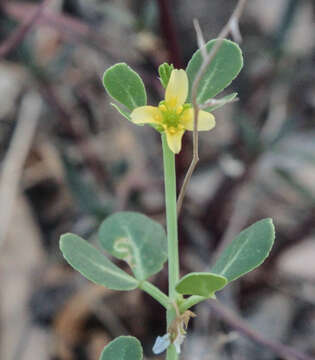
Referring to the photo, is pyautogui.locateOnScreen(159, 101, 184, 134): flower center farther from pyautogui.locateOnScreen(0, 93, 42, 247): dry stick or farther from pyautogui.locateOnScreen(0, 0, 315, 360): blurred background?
pyautogui.locateOnScreen(0, 93, 42, 247): dry stick

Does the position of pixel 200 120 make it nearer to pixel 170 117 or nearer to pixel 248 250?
pixel 170 117

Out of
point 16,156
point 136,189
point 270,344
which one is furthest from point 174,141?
point 16,156

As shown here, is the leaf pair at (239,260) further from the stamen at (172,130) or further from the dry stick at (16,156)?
the dry stick at (16,156)

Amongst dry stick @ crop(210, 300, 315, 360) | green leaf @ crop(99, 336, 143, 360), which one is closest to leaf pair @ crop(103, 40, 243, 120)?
green leaf @ crop(99, 336, 143, 360)

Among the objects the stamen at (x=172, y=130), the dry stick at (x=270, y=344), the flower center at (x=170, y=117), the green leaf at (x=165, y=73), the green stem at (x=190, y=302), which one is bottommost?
the dry stick at (x=270, y=344)

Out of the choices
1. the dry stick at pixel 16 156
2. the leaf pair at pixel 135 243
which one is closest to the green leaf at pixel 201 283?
the leaf pair at pixel 135 243

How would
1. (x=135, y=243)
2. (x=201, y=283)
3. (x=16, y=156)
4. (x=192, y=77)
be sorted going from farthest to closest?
(x=16, y=156), (x=135, y=243), (x=192, y=77), (x=201, y=283)
